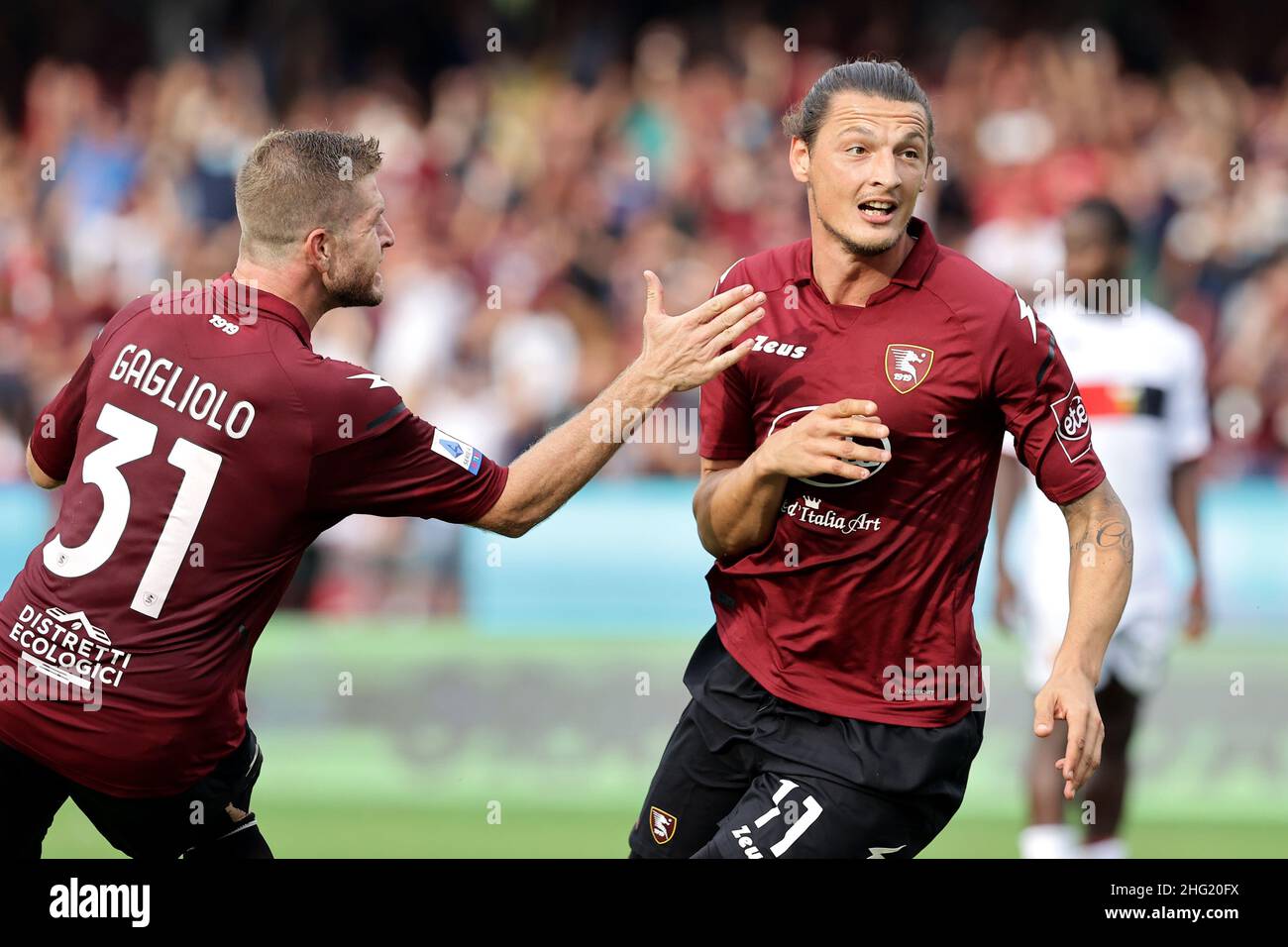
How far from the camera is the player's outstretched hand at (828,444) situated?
407 centimetres

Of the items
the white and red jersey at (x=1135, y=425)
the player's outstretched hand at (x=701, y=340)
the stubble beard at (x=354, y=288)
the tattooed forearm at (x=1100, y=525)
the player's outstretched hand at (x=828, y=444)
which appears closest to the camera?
the player's outstretched hand at (x=828, y=444)

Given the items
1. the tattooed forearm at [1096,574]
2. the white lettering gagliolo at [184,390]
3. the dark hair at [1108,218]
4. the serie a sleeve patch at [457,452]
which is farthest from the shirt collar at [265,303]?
the dark hair at [1108,218]

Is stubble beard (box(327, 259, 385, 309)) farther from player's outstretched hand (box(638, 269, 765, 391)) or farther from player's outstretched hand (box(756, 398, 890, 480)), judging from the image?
player's outstretched hand (box(756, 398, 890, 480))

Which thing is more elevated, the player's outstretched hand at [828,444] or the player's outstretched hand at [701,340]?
the player's outstretched hand at [701,340]

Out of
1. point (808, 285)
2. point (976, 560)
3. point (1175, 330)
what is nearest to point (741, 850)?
point (976, 560)

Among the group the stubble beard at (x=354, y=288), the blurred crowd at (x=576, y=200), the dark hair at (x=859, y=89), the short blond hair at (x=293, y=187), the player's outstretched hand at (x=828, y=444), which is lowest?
the player's outstretched hand at (x=828, y=444)

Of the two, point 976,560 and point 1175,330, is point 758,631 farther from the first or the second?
point 1175,330

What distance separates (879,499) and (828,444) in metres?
0.37

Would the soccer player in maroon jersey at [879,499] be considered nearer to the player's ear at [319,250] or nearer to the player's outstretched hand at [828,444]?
the player's outstretched hand at [828,444]

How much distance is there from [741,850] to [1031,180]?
7.64 m

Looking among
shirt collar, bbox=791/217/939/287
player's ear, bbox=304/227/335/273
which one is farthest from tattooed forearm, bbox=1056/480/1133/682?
player's ear, bbox=304/227/335/273

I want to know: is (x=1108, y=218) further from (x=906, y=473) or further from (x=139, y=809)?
(x=139, y=809)

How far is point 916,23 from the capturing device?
13.1m

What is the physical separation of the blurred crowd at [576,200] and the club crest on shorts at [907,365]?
16.7ft
